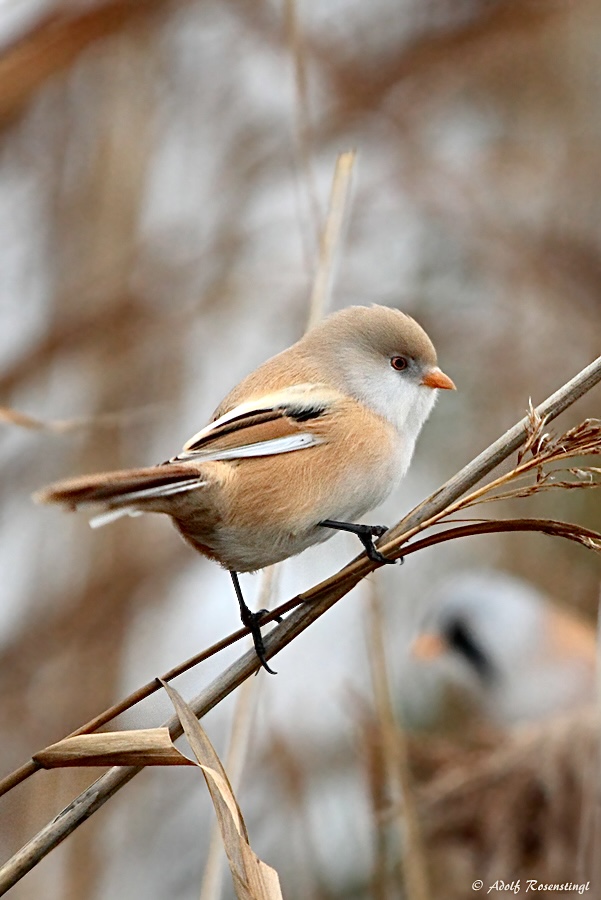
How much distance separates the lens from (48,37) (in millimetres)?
2111

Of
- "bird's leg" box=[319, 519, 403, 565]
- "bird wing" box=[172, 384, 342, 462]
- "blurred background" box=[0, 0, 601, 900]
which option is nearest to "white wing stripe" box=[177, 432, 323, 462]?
"bird wing" box=[172, 384, 342, 462]

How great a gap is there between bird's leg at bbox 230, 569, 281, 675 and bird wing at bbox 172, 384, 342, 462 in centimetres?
27

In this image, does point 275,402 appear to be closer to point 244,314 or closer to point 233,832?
point 233,832

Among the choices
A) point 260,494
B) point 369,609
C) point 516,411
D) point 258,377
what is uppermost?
point 516,411

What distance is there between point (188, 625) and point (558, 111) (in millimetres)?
2940

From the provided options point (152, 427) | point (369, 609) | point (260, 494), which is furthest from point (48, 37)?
point (152, 427)

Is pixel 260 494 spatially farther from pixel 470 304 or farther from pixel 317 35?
pixel 470 304

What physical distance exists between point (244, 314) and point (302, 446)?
1795 millimetres

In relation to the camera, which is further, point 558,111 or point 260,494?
point 558,111

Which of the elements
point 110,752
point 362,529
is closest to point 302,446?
point 362,529

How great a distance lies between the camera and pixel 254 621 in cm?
177

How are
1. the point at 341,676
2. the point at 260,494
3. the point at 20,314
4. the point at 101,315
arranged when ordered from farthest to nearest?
the point at 341,676
the point at 20,314
the point at 101,315
the point at 260,494

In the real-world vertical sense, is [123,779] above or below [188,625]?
below

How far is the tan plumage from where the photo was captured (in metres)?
1.81
